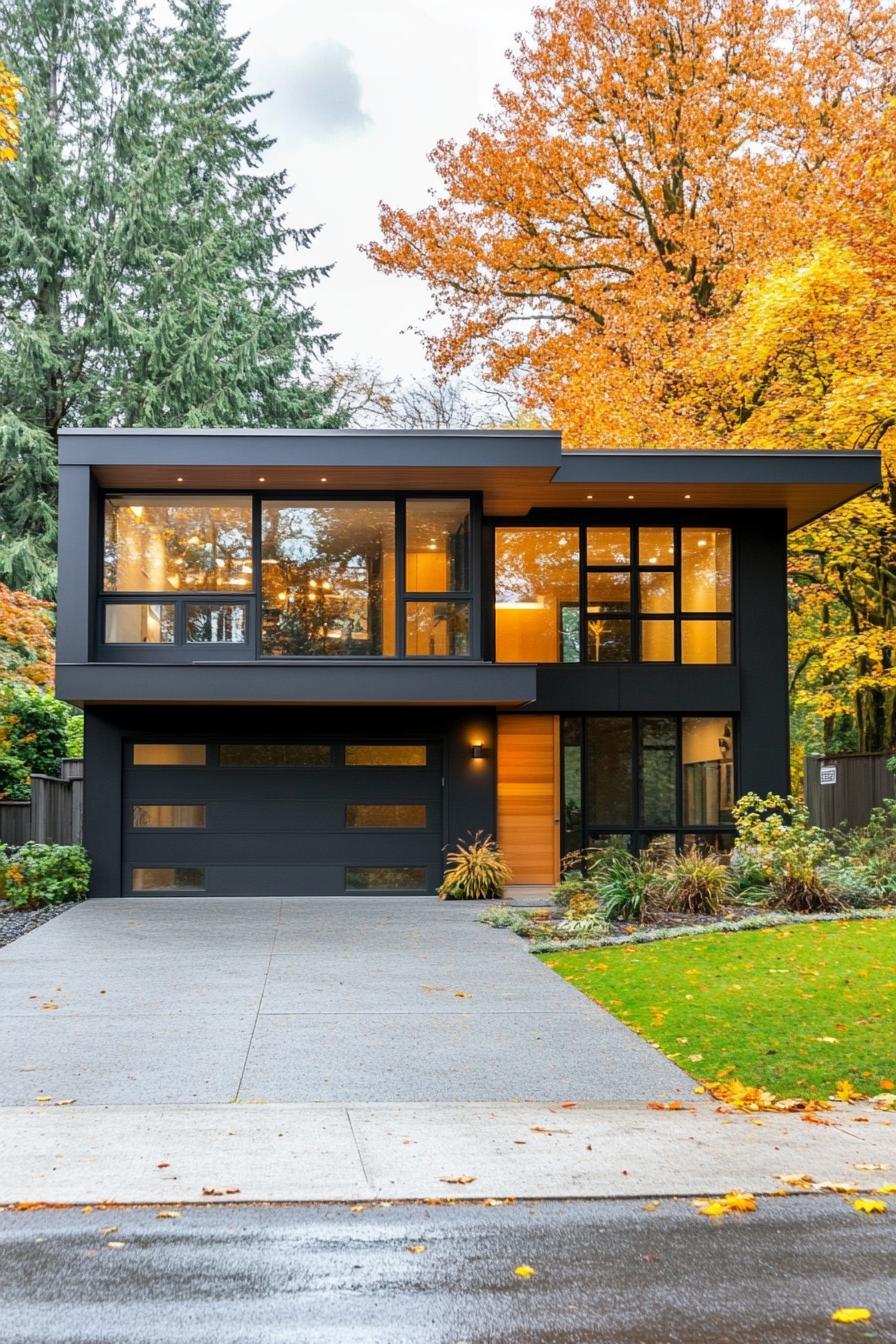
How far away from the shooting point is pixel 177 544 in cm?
1501

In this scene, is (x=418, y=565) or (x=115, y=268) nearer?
(x=418, y=565)

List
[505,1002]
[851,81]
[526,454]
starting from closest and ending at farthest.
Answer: [505,1002]
[526,454]
[851,81]

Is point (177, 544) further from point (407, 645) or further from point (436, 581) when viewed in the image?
point (436, 581)

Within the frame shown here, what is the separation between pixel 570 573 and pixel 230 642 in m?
4.54

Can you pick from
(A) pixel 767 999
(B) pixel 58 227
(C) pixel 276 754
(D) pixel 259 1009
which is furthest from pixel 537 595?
(B) pixel 58 227

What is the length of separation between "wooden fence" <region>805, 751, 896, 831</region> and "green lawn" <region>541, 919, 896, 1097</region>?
727 centimetres

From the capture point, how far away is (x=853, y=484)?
15.1m

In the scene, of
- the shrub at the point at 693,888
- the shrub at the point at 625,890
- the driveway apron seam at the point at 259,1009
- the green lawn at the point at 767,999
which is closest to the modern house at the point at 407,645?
the shrub at the point at 625,890

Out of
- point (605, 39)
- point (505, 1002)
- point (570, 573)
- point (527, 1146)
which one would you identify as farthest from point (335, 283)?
point (527, 1146)

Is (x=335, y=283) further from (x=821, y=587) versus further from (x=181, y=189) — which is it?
(x=821, y=587)

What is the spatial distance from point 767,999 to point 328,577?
8.05 m

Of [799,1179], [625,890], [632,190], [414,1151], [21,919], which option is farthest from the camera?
[632,190]

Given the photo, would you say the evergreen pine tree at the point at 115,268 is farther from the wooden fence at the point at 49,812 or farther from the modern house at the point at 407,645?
the modern house at the point at 407,645

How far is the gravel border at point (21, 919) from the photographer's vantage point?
39.0 ft
